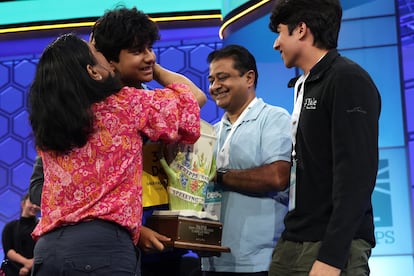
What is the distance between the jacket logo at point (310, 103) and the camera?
1781 millimetres

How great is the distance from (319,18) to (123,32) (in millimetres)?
583

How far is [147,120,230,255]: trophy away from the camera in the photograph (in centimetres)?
187

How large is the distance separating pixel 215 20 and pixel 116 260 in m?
4.29

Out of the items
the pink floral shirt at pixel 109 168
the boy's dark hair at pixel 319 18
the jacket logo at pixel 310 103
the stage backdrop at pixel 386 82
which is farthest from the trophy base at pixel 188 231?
the stage backdrop at pixel 386 82

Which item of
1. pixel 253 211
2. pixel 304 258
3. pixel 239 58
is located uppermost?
pixel 239 58

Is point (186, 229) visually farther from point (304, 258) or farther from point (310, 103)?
point (310, 103)

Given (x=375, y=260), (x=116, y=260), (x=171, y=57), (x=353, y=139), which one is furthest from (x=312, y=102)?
(x=171, y=57)

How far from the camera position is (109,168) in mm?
1691

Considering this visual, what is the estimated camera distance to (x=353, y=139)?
5.44ft

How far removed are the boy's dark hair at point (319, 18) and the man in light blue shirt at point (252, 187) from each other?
0.51 meters

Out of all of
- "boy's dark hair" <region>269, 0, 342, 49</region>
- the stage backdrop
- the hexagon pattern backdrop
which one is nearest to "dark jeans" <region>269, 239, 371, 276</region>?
"boy's dark hair" <region>269, 0, 342, 49</region>

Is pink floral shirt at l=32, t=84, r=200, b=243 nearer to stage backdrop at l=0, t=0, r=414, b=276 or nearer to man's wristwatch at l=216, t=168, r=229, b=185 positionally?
man's wristwatch at l=216, t=168, r=229, b=185

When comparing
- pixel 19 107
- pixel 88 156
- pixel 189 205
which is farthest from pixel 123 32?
pixel 19 107

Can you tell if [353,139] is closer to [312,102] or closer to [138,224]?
[312,102]
